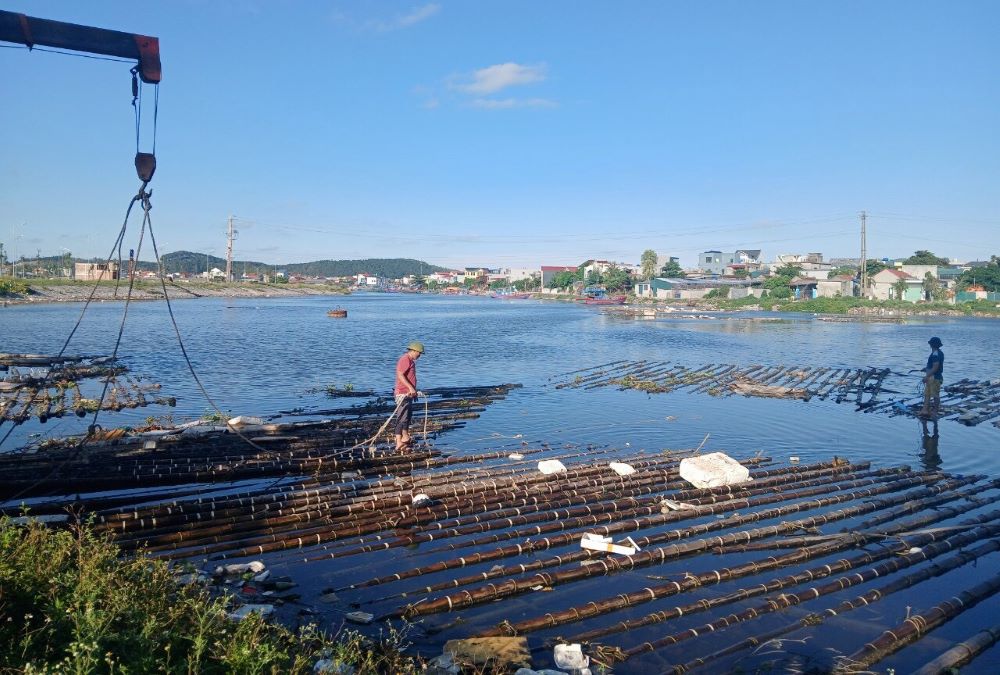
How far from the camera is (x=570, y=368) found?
90.7 ft

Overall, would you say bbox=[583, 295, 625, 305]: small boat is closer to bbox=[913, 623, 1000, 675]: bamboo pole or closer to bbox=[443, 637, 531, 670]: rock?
bbox=[913, 623, 1000, 675]: bamboo pole

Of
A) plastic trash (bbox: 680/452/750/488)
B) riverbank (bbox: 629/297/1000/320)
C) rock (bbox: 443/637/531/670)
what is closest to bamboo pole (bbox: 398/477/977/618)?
rock (bbox: 443/637/531/670)

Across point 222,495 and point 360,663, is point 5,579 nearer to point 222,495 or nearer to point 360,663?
point 360,663

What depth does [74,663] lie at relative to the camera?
3.83 metres

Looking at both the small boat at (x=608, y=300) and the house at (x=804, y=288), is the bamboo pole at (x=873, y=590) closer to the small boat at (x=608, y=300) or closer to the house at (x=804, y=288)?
the house at (x=804, y=288)

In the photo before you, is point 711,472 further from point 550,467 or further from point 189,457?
point 189,457

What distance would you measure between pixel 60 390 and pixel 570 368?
57.1ft

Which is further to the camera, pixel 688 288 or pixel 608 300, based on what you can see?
pixel 608 300

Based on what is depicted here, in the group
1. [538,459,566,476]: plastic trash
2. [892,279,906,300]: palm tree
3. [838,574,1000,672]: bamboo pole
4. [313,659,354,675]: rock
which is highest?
[892,279,906,300]: palm tree

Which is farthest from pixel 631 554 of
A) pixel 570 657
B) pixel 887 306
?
pixel 887 306

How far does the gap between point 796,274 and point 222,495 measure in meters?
89.5

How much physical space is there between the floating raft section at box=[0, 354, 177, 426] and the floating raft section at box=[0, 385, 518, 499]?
1.91 m

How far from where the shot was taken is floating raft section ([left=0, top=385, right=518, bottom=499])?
940 cm

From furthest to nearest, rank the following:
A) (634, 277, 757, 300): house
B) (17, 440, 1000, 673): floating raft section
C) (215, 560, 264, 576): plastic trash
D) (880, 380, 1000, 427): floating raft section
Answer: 1. (634, 277, 757, 300): house
2. (880, 380, 1000, 427): floating raft section
3. (215, 560, 264, 576): plastic trash
4. (17, 440, 1000, 673): floating raft section
